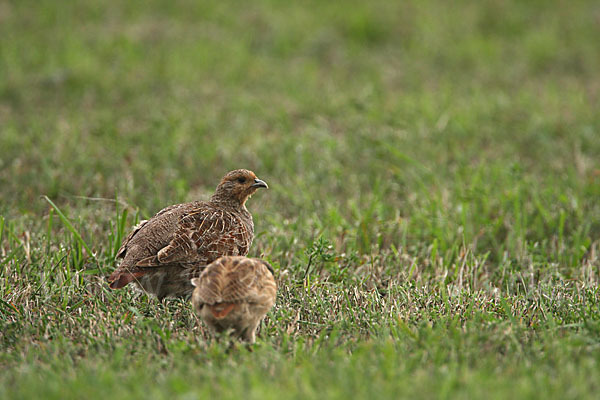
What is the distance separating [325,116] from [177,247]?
5367 millimetres

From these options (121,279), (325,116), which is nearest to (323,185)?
(325,116)

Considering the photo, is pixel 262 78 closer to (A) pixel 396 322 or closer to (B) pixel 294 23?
(B) pixel 294 23

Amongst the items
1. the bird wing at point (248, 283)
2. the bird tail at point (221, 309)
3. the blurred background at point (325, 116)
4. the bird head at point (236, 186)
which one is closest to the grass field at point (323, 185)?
the blurred background at point (325, 116)

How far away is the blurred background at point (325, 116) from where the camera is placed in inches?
264

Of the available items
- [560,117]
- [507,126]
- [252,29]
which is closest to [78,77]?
[252,29]

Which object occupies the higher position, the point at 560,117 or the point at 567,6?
the point at 567,6

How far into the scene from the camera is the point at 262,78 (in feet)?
37.0

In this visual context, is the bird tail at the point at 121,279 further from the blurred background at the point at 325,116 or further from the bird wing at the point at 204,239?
the blurred background at the point at 325,116

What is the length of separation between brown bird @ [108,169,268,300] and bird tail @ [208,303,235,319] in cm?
86

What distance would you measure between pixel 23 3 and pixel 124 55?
11.4 ft

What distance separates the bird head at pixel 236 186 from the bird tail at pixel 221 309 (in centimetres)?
173

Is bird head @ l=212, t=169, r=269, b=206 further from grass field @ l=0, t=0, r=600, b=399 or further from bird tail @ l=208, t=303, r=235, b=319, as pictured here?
bird tail @ l=208, t=303, r=235, b=319

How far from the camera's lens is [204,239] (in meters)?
5.04

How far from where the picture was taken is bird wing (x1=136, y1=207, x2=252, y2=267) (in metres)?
4.84
